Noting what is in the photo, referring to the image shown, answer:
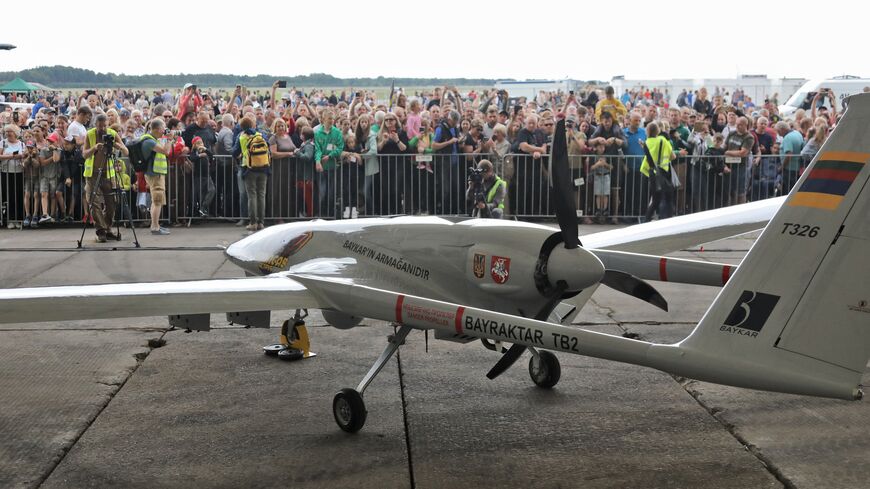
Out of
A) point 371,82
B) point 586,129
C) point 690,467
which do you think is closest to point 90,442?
point 690,467

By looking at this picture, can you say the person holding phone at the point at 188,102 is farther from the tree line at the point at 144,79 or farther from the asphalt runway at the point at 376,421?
the tree line at the point at 144,79

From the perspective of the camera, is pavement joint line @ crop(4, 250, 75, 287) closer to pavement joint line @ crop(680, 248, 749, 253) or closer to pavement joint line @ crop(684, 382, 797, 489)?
pavement joint line @ crop(684, 382, 797, 489)

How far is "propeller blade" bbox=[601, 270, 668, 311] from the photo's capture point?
7125 mm

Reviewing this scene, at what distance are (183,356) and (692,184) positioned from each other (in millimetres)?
12981

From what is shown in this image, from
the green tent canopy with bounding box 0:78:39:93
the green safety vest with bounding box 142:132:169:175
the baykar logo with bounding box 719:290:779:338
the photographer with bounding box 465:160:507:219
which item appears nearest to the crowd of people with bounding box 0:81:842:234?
the green safety vest with bounding box 142:132:169:175

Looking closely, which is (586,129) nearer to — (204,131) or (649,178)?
(649,178)

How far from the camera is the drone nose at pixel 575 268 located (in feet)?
22.2

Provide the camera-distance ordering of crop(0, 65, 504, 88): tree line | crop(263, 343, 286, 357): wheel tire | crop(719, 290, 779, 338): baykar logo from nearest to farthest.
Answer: crop(719, 290, 779, 338): baykar logo
crop(263, 343, 286, 357): wheel tire
crop(0, 65, 504, 88): tree line

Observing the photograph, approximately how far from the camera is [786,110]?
120 feet

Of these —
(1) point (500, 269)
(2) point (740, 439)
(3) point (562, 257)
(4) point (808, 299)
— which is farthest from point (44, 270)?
(4) point (808, 299)

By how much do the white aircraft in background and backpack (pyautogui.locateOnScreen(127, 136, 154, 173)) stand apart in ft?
30.3

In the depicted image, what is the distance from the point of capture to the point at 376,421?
25.5ft

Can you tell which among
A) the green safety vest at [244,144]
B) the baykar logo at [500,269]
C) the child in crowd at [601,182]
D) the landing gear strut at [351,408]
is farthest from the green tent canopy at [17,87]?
the baykar logo at [500,269]

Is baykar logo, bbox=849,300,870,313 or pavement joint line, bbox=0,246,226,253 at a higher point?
baykar logo, bbox=849,300,870,313
